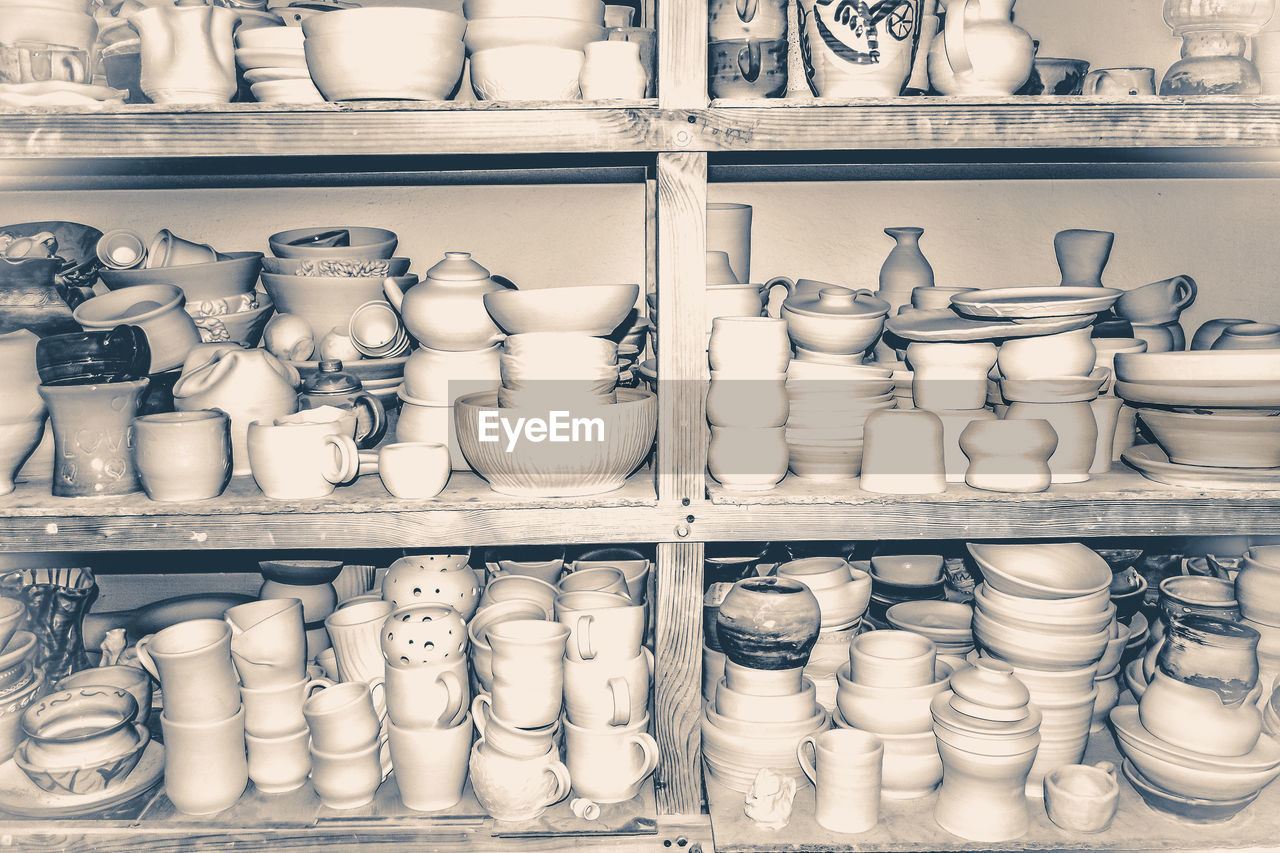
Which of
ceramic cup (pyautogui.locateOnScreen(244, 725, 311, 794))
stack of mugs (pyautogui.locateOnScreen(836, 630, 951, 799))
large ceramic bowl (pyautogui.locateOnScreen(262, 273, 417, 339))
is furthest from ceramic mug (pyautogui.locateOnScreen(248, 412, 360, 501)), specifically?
stack of mugs (pyautogui.locateOnScreen(836, 630, 951, 799))

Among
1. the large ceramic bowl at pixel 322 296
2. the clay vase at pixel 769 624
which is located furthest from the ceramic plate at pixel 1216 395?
the large ceramic bowl at pixel 322 296

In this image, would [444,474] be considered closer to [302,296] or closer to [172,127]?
[302,296]

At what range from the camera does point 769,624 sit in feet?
4.56

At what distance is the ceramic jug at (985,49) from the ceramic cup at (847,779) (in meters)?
0.99

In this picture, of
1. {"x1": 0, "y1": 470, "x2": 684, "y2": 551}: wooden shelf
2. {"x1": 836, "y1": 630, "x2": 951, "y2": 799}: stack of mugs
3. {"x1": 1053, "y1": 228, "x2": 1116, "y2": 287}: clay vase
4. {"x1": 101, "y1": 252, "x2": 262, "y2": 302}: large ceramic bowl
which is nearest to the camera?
{"x1": 0, "y1": 470, "x2": 684, "y2": 551}: wooden shelf

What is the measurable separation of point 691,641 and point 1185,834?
0.80 metres

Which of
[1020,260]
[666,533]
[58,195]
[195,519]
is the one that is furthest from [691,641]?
[58,195]

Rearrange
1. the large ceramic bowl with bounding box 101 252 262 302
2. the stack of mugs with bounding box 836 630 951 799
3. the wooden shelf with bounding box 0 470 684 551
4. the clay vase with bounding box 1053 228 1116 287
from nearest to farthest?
the wooden shelf with bounding box 0 470 684 551 → the stack of mugs with bounding box 836 630 951 799 → the large ceramic bowl with bounding box 101 252 262 302 → the clay vase with bounding box 1053 228 1116 287

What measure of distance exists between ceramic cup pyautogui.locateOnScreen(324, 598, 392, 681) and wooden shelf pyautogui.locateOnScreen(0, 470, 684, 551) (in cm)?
21

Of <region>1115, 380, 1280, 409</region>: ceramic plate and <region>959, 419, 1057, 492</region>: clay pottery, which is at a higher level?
<region>1115, 380, 1280, 409</region>: ceramic plate

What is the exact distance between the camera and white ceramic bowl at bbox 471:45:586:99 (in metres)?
1.32

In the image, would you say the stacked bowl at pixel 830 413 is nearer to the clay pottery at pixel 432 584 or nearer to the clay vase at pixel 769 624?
the clay vase at pixel 769 624

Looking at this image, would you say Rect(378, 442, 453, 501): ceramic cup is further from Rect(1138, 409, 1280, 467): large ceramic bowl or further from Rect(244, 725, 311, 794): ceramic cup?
Rect(1138, 409, 1280, 467): large ceramic bowl

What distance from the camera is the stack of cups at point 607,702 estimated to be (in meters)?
1.38
